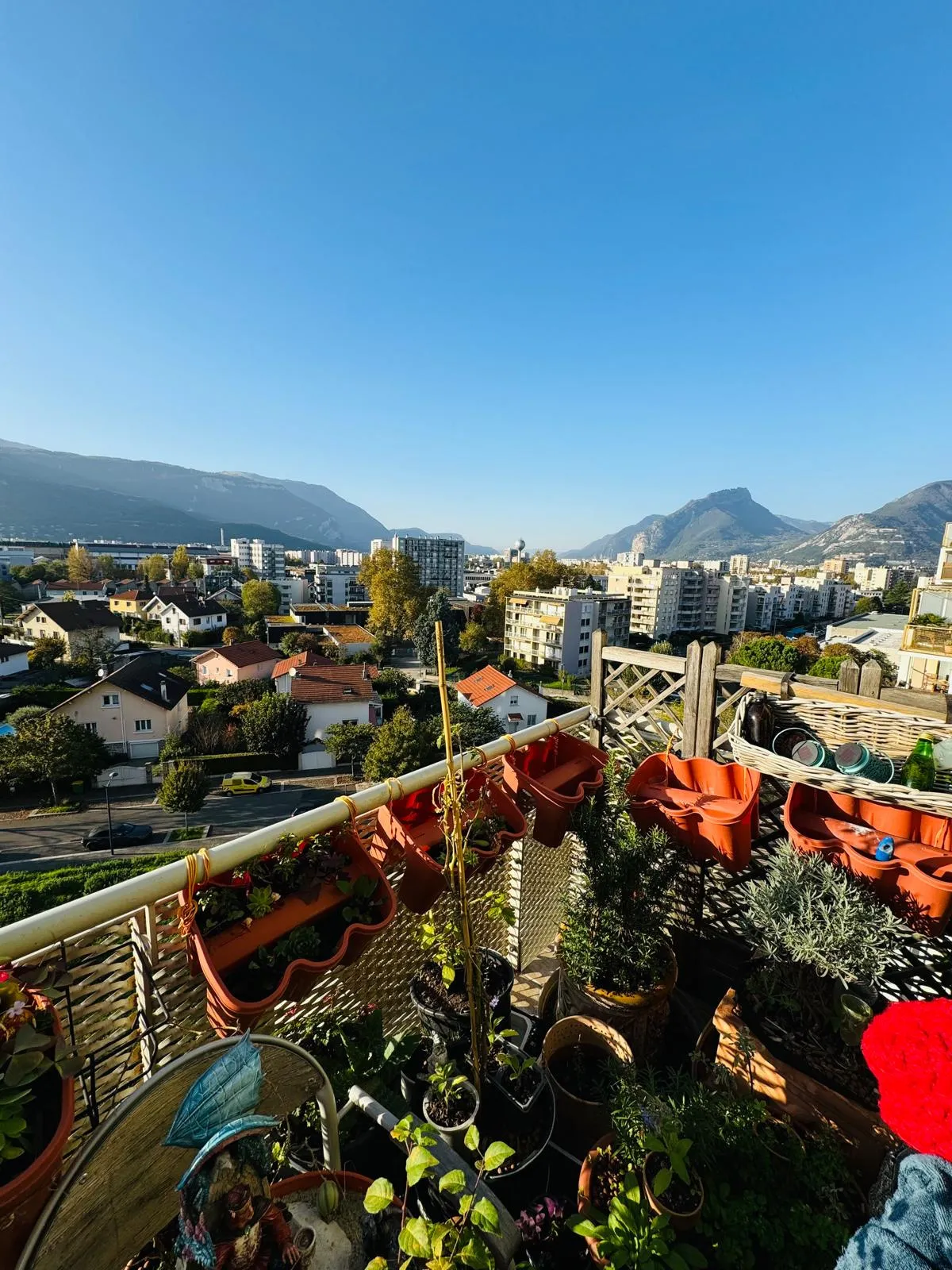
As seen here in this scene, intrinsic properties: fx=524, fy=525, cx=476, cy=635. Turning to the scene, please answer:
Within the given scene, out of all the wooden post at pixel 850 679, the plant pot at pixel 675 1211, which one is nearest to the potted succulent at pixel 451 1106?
the plant pot at pixel 675 1211

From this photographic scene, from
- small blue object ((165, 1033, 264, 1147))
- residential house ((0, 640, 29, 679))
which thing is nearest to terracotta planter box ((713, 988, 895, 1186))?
small blue object ((165, 1033, 264, 1147))

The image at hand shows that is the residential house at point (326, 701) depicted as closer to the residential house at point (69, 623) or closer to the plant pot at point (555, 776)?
the residential house at point (69, 623)

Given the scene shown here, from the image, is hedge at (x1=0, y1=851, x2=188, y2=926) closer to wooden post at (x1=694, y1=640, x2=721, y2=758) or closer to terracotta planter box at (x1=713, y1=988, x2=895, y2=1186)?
wooden post at (x1=694, y1=640, x2=721, y2=758)

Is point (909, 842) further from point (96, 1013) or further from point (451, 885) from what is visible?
point (96, 1013)

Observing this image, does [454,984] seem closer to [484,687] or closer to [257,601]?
[484,687]

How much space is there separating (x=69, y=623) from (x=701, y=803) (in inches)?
1437

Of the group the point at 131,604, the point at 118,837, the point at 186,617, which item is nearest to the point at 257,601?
the point at 186,617

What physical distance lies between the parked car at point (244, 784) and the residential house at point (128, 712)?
3.46 meters

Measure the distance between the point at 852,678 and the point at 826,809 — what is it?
1.91 ft

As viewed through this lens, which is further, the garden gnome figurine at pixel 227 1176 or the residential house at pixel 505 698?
the residential house at pixel 505 698

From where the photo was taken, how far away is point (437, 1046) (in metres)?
1.32

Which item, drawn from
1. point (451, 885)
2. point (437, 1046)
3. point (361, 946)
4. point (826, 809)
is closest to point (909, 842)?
point (826, 809)

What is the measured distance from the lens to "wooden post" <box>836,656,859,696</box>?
191 cm

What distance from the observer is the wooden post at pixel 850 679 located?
191 centimetres
